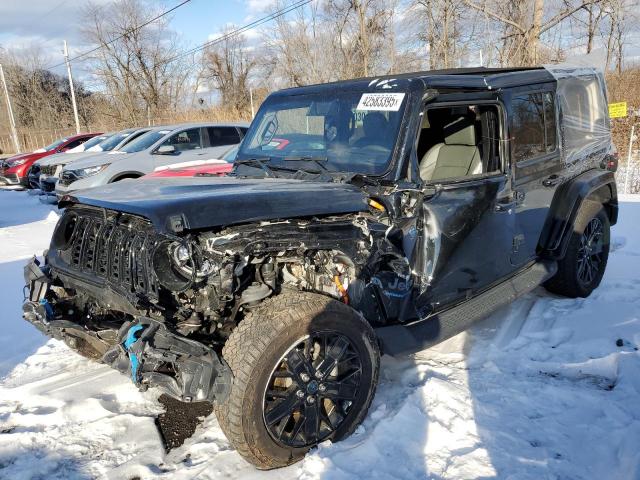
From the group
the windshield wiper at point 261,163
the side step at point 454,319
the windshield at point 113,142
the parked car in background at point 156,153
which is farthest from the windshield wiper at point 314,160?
the windshield at point 113,142

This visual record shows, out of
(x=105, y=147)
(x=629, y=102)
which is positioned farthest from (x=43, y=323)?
A: (x=629, y=102)

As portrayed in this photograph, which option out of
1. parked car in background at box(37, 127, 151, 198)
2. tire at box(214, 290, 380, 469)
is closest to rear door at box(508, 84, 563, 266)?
tire at box(214, 290, 380, 469)

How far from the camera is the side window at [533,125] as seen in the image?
386 cm

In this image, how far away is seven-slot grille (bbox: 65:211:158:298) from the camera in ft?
8.75

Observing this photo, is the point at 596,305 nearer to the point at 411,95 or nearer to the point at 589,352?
the point at 589,352

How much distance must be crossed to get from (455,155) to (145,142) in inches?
331

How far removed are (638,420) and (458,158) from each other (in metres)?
2.18

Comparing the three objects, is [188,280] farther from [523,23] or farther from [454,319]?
[523,23]

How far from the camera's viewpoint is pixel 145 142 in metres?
10.8

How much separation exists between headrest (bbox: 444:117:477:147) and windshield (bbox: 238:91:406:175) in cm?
88

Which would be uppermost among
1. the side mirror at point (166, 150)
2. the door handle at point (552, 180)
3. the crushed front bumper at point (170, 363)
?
the side mirror at point (166, 150)

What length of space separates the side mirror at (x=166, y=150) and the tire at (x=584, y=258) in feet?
24.5

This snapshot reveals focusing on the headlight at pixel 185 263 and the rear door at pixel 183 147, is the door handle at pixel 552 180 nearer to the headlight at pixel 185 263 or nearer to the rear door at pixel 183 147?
the headlight at pixel 185 263

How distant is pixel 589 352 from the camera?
3803 mm
